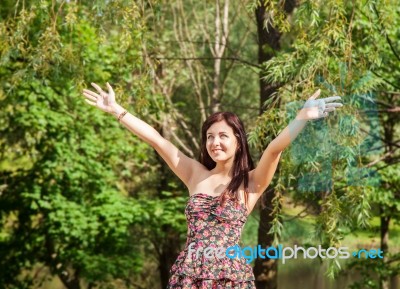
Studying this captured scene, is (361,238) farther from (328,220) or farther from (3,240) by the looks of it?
(328,220)

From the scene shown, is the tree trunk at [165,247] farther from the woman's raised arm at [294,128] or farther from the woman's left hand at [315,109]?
the woman's left hand at [315,109]

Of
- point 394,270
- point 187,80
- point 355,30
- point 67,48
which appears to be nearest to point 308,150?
point 67,48

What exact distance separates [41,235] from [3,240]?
522 mm

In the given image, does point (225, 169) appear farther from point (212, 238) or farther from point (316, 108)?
point (316, 108)

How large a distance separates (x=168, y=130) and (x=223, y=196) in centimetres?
666

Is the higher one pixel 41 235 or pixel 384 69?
pixel 384 69

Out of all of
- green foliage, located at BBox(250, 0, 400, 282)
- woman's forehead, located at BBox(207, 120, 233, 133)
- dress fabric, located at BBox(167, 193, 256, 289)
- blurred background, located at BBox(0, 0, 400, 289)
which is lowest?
dress fabric, located at BBox(167, 193, 256, 289)

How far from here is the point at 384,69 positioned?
7.38m

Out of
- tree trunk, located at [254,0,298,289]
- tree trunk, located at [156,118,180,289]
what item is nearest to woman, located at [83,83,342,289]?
tree trunk, located at [254,0,298,289]

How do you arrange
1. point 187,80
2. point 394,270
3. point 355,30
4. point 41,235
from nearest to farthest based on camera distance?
point 355,30, point 394,270, point 41,235, point 187,80

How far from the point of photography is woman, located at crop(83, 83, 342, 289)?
8.23ft

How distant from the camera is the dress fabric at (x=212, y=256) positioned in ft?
8.25

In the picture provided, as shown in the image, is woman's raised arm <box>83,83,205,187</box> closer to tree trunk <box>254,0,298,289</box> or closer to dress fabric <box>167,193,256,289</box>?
dress fabric <box>167,193,256,289</box>

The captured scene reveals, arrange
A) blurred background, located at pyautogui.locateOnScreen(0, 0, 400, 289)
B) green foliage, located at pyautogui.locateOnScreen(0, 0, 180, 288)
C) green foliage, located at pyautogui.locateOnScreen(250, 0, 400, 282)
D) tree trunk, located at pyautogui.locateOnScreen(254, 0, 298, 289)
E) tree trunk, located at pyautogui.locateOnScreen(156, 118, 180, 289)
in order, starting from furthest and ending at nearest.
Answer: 1. tree trunk, located at pyautogui.locateOnScreen(156, 118, 180, 289)
2. green foliage, located at pyautogui.locateOnScreen(0, 0, 180, 288)
3. tree trunk, located at pyautogui.locateOnScreen(254, 0, 298, 289)
4. blurred background, located at pyautogui.locateOnScreen(0, 0, 400, 289)
5. green foliage, located at pyautogui.locateOnScreen(250, 0, 400, 282)
